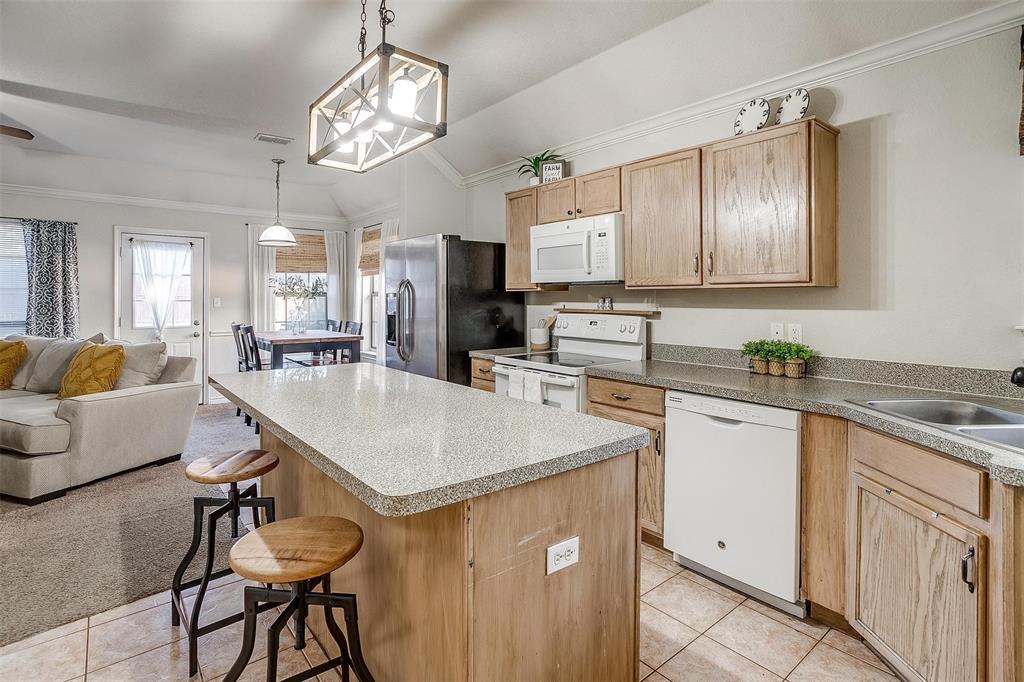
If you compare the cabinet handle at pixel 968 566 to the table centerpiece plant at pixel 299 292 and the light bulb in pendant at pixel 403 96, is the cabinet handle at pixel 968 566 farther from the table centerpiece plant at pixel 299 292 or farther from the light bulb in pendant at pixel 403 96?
the table centerpiece plant at pixel 299 292

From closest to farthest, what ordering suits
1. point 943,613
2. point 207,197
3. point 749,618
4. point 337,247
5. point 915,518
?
point 943,613 < point 915,518 < point 749,618 < point 207,197 < point 337,247

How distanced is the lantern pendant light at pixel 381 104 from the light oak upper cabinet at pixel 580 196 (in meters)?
1.55

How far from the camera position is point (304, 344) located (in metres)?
5.22

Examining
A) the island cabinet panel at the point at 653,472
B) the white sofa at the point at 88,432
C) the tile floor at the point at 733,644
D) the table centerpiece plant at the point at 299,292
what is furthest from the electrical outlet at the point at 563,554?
the table centerpiece plant at the point at 299,292

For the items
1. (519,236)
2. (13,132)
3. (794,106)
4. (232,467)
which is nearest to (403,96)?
(232,467)

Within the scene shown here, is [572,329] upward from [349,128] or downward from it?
downward

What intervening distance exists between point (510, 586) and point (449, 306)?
295 cm

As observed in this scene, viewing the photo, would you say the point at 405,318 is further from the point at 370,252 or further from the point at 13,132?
the point at 13,132

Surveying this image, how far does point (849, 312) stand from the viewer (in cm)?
250

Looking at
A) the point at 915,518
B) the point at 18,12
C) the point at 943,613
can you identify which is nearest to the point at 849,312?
the point at 915,518

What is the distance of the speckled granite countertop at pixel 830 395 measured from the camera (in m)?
1.39

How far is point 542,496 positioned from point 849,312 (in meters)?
2.06

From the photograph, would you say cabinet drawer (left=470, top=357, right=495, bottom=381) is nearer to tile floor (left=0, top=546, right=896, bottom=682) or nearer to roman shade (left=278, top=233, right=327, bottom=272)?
tile floor (left=0, top=546, right=896, bottom=682)

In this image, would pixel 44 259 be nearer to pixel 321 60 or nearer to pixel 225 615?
pixel 321 60
